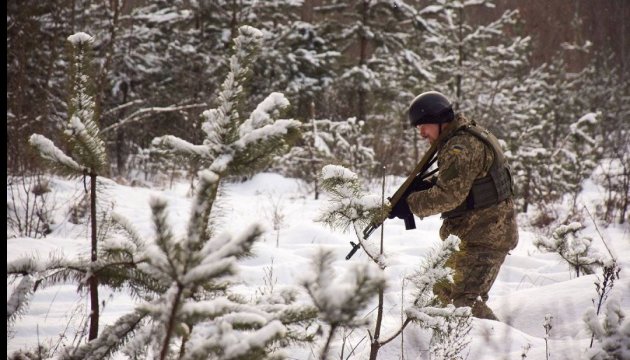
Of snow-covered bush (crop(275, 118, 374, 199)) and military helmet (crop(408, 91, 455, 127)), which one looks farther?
snow-covered bush (crop(275, 118, 374, 199))

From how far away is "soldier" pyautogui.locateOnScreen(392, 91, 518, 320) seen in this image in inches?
109

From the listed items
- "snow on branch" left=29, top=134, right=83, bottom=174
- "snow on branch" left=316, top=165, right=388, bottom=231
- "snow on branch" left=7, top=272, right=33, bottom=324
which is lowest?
"snow on branch" left=7, top=272, right=33, bottom=324

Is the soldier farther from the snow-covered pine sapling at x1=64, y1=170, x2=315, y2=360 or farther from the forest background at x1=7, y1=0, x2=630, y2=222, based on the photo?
the forest background at x1=7, y1=0, x2=630, y2=222

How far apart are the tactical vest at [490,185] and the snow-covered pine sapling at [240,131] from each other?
1.84m

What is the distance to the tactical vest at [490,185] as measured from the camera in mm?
2914

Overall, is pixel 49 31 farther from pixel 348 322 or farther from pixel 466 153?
pixel 348 322

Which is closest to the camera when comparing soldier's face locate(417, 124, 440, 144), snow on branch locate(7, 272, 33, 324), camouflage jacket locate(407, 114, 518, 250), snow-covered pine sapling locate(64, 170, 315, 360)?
snow-covered pine sapling locate(64, 170, 315, 360)

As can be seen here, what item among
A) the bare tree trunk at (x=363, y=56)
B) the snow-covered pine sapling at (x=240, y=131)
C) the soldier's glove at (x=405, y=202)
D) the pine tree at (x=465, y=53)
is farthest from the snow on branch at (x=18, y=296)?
the pine tree at (x=465, y=53)

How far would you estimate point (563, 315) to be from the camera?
2580mm

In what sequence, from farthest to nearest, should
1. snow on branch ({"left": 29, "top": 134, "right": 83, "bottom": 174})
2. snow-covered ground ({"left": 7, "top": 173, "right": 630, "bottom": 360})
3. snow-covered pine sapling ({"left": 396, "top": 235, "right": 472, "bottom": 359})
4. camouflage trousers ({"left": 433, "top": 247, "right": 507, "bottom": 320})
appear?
camouflage trousers ({"left": 433, "top": 247, "right": 507, "bottom": 320}), snow-covered ground ({"left": 7, "top": 173, "right": 630, "bottom": 360}), snow-covered pine sapling ({"left": 396, "top": 235, "right": 472, "bottom": 359}), snow on branch ({"left": 29, "top": 134, "right": 83, "bottom": 174})

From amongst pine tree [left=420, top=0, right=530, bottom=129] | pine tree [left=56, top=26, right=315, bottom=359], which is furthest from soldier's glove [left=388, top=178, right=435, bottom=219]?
pine tree [left=420, top=0, right=530, bottom=129]

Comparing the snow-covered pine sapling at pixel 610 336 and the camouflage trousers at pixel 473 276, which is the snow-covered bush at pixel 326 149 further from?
the snow-covered pine sapling at pixel 610 336

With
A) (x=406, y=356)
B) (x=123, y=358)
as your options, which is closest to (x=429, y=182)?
(x=406, y=356)

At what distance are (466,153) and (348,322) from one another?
2.06m
